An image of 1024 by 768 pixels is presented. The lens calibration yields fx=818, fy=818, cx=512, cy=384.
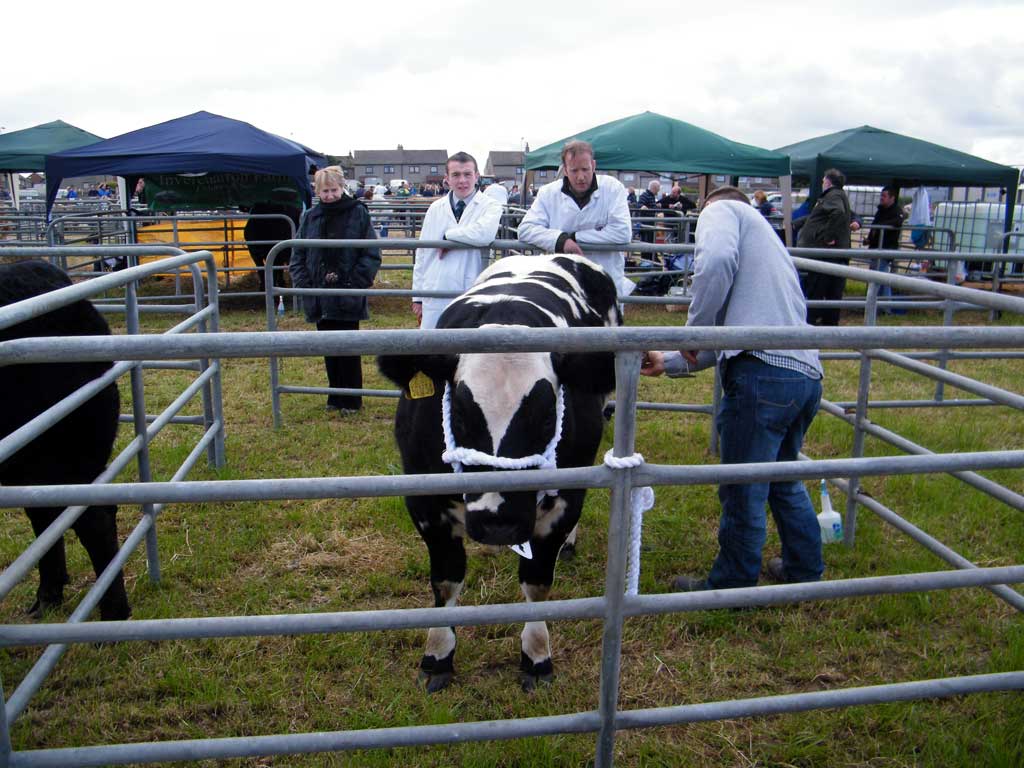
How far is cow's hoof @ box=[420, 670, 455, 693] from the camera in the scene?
304 cm

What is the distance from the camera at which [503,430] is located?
2.57 metres

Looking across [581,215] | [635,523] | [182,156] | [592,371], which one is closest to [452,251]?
[581,215]

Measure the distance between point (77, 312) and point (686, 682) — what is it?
281 centimetres

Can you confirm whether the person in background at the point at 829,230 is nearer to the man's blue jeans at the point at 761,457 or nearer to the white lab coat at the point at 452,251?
the white lab coat at the point at 452,251

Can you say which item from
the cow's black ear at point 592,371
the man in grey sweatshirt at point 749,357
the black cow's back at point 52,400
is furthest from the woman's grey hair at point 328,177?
the cow's black ear at point 592,371

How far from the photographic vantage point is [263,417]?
641cm

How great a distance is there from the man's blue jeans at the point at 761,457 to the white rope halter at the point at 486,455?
90 centimetres

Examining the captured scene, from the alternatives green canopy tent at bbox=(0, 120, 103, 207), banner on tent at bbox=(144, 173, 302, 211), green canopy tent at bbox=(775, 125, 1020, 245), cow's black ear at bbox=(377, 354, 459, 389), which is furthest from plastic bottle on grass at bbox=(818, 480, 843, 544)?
green canopy tent at bbox=(0, 120, 103, 207)

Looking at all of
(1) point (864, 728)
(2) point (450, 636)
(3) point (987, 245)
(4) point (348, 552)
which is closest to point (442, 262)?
(4) point (348, 552)

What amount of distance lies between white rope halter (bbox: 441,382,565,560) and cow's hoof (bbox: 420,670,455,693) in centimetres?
76

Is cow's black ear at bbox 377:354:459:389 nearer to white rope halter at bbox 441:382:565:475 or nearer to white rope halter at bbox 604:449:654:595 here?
white rope halter at bbox 441:382:565:475

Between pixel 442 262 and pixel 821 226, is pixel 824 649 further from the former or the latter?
pixel 821 226

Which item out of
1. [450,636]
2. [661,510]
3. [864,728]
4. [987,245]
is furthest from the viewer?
[987,245]

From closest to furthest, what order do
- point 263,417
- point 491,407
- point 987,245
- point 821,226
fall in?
1. point 491,407
2. point 263,417
3. point 821,226
4. point 987,245
